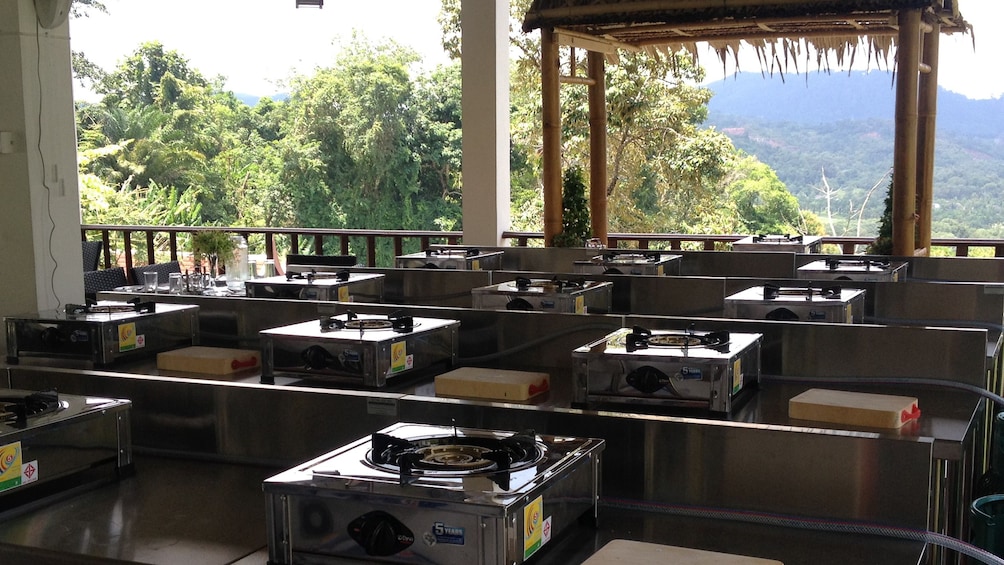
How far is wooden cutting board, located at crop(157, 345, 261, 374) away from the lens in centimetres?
262

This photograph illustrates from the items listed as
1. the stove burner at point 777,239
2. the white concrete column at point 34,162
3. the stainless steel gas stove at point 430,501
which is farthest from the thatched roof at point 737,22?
the stainless steel gas stove at point 430,501

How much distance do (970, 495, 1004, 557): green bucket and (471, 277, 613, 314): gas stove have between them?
1.43m

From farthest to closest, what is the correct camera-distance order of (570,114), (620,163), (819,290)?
(620,163) → (570,114) → (819,290)

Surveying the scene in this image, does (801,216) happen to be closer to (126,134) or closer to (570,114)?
(570,114)

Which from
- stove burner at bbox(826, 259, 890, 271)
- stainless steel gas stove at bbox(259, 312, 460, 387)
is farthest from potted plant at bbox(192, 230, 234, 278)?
stove burner at bbox(826, 259, 890, 271)

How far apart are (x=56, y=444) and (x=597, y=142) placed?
4719 millimetres

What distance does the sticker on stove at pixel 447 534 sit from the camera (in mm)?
1365

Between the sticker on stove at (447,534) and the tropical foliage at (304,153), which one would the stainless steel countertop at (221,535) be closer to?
the sticker on stove at (447,534)

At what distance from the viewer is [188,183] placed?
17.5 meters

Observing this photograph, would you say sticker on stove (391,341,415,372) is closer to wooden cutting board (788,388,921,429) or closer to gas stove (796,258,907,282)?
wooden cutting board (788,388,921,429)

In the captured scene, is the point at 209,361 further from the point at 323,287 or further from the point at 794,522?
the point at 794,522

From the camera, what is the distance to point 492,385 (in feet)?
7.36

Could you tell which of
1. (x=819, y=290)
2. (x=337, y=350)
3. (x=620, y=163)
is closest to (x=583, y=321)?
(x=337, y=350)

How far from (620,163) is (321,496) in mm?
11637
